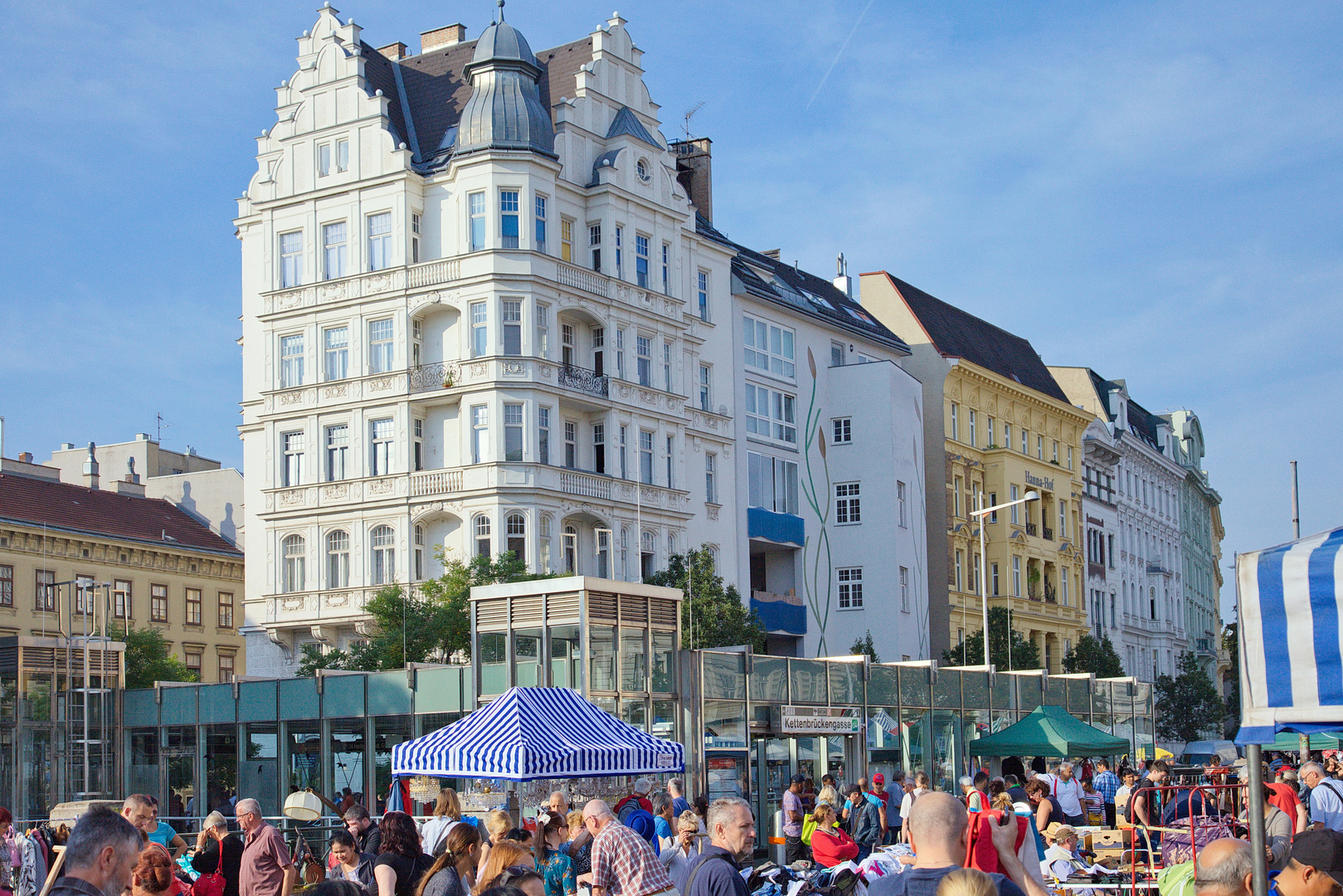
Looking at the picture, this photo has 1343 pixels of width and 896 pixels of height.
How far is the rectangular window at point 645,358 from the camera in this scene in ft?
165

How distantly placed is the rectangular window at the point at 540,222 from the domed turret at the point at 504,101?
1.37m

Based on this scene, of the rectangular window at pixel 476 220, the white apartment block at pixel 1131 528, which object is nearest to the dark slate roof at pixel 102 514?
the rectangular window at pixel 476 220

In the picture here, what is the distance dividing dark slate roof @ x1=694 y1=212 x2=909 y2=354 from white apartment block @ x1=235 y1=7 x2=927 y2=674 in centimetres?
356

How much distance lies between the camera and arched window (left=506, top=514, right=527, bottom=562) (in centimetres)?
4469

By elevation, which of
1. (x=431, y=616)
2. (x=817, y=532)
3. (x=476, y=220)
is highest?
(x=476, y=220)

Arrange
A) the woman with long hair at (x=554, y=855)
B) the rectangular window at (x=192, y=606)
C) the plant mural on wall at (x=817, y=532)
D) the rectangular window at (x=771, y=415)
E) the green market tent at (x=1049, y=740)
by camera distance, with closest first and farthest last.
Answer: the woman with long hair at (x=554, y=855) < the green market tent at (x=1049, y=740) < the rectangular window at (x=771, y=415) < the plant mural on wall at (x=817, y=532) < the rectangular window at (x=192, y=606)

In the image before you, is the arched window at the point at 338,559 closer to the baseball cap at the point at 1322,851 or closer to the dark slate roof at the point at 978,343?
the dark slate roof at the point at 978,343

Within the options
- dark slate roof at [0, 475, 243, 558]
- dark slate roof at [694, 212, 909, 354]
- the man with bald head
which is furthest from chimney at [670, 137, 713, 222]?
the man with bald head

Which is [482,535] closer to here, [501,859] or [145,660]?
[145,660]

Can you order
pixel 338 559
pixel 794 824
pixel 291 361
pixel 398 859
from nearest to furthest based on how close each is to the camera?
pixel 398 859
pixel 794 824
pixel 338 559
pixel 291 361

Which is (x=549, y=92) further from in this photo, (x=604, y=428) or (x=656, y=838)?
(x=656, y=838)

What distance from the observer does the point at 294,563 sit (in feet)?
156

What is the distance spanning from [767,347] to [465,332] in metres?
15.0

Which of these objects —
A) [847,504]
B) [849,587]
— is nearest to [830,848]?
[849,587]
